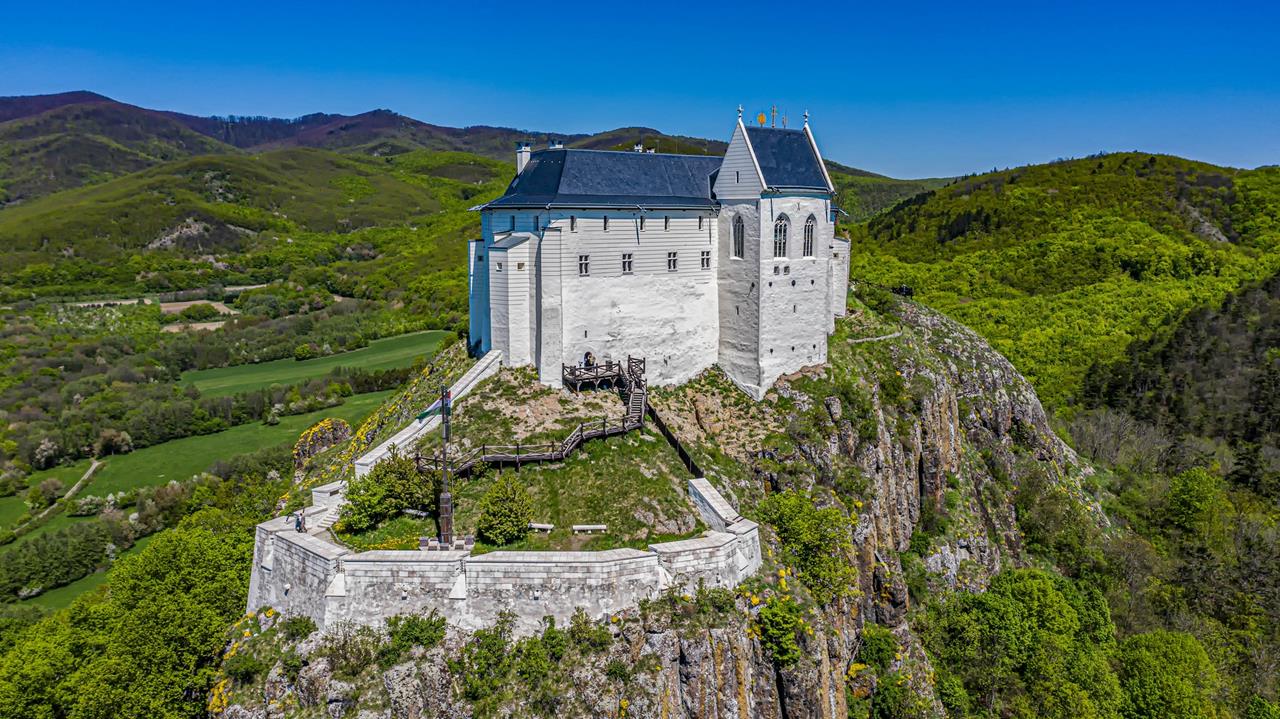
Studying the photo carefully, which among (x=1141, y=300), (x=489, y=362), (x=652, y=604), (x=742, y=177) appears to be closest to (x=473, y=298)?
(x=489, y=362)

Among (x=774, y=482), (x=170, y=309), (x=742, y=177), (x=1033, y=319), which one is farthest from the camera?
(x=170, y=309)

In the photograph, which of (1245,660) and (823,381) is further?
(1245,660)

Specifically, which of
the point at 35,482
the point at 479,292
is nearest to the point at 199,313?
the point at 35,482

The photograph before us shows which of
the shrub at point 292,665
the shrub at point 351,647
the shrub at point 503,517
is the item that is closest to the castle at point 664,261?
the shrub at point 503,517

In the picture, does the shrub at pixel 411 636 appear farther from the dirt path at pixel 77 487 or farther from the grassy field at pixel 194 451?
the dirt path at pixel 77 487

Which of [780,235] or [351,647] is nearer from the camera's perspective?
[351,647]

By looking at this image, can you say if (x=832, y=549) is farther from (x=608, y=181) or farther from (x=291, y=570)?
(x=291, y=570)

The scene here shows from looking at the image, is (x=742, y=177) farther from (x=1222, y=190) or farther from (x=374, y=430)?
(x=1222, y=190)
